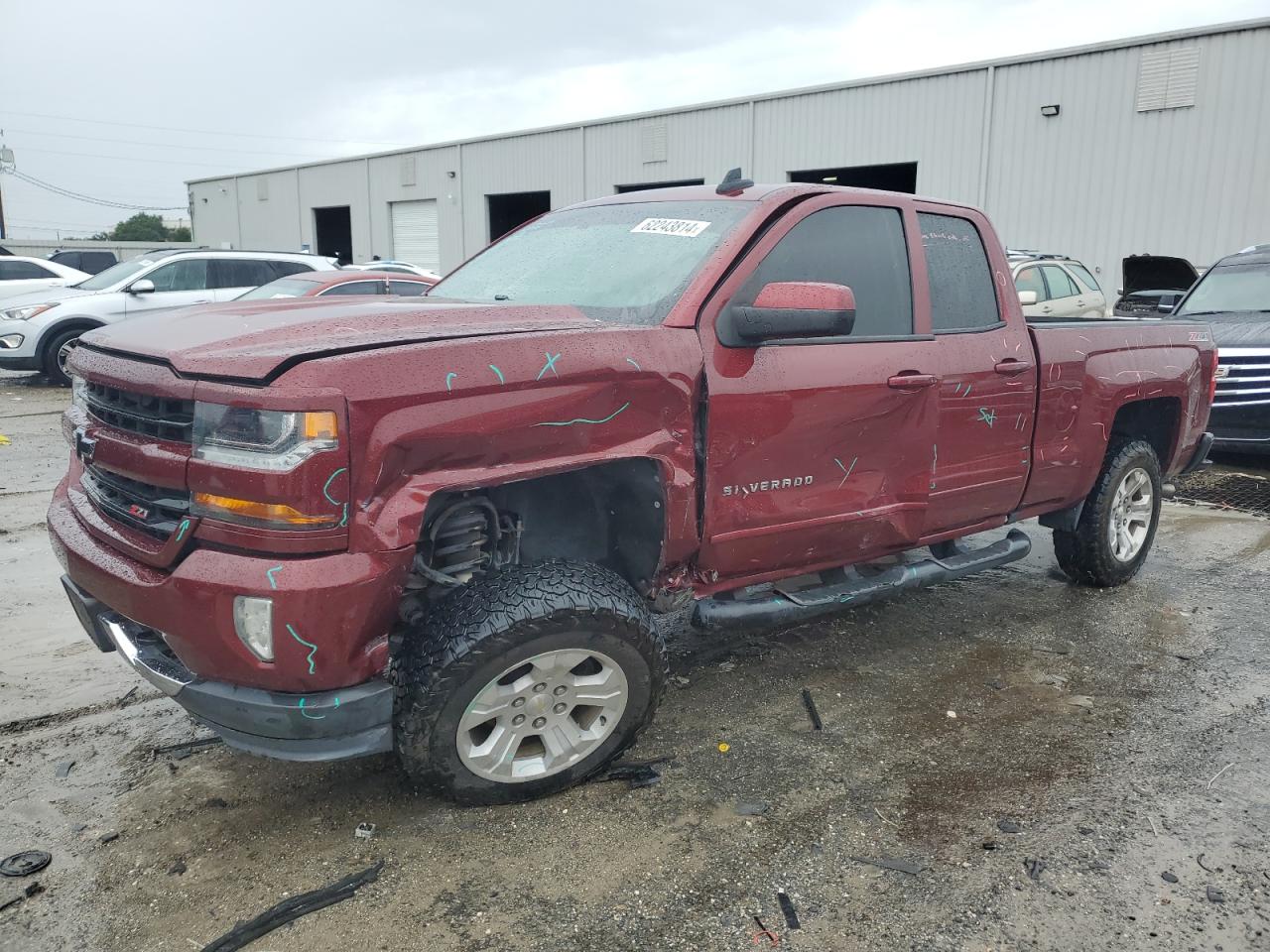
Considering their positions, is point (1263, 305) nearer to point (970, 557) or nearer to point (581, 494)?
point (970, 557)

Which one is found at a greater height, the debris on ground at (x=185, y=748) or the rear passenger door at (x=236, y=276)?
the rear passenger door at (x=236, y=276)

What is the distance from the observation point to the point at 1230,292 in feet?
29.8

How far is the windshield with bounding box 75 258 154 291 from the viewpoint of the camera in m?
12.2

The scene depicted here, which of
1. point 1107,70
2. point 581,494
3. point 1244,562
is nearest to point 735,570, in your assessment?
point 581,494

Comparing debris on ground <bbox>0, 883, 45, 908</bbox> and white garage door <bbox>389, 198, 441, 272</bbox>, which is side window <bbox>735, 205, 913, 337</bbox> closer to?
debris on ground <bbox>0, 883, 45, 908</bbox>

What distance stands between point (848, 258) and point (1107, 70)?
15841 millimetres

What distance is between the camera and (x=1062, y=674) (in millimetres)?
4066

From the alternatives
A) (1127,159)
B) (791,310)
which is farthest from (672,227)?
(1127,159)

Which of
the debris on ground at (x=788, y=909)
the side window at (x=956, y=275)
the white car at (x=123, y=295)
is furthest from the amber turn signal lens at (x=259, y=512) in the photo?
the white car at (x=123, y=295)

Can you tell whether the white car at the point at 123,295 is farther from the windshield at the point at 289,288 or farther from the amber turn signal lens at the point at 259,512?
the amber turn signal lens at the point at 259,512

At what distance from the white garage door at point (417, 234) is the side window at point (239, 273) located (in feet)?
57.5

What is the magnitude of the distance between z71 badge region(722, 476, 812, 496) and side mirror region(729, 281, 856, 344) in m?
0.49

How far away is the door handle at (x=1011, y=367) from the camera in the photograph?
13.1 feet

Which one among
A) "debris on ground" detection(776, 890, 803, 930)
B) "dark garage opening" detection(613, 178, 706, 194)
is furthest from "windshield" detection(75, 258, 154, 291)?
"debris on ground" detection(776, 890, 803, 930)
